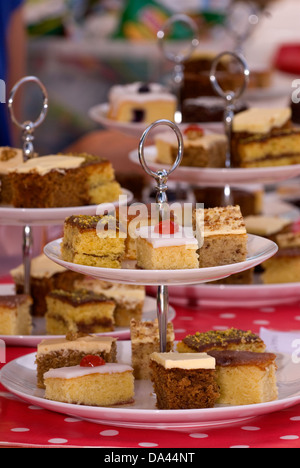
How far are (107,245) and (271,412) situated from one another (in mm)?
399

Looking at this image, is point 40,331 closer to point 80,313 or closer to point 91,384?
point 80,313

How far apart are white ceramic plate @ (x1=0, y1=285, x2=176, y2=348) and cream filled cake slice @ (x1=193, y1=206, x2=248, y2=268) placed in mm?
407

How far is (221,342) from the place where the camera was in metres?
1.53

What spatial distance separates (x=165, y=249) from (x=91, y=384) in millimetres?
265

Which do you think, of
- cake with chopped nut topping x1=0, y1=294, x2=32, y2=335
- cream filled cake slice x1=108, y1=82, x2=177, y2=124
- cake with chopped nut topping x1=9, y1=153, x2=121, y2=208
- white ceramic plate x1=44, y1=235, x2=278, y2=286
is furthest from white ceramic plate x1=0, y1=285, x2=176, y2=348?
cream filled cake slice x1=108, y1=82, x2=177, y2=124

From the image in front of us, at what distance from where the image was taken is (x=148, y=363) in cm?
161

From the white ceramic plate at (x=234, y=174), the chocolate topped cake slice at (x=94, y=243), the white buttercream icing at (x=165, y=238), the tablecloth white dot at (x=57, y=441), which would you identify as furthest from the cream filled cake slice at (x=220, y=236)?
the white ceramic plate at (x=234, y=174)

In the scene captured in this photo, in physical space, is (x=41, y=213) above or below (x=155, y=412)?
above

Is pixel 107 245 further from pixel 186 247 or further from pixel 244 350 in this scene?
pixel 244 350

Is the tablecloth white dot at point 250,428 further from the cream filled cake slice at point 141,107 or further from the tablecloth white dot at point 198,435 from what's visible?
the cream filled cake slice at point 141,107

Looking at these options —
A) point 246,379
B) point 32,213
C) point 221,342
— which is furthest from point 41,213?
point 246,379

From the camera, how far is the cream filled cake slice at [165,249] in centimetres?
139
